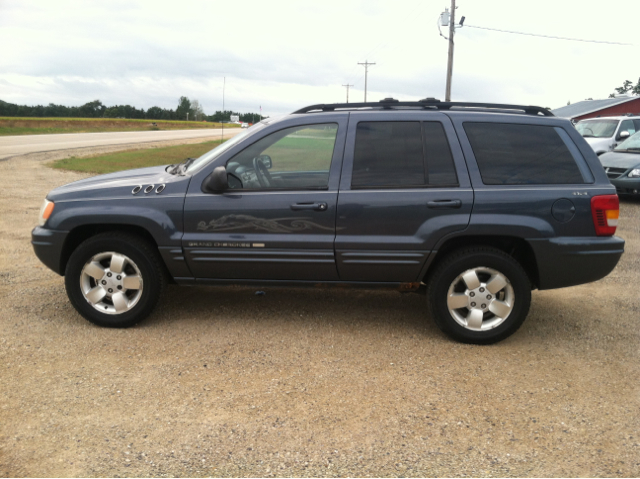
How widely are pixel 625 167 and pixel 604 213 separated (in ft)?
32.7

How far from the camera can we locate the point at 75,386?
3.71 m

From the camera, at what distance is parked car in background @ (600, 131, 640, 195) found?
42.3ft

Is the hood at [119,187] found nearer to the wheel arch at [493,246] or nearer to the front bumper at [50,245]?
the front bumper at [50,245]

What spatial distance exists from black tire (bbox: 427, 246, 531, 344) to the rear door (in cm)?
22

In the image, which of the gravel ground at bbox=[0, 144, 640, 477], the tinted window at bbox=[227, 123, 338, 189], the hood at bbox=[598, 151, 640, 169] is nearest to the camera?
the gravel ground at bbox=[0, 144, 640, 477]

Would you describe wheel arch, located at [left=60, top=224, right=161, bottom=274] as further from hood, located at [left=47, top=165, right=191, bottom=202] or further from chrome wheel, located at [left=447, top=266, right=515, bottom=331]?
chrome wheel, located at [left=447, top=266, right=515, bottom=331]

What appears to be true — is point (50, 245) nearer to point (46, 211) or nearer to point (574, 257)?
point (46, 211)

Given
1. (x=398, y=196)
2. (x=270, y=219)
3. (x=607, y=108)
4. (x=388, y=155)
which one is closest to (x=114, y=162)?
(x=270, y=219)

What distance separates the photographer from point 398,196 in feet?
14.7

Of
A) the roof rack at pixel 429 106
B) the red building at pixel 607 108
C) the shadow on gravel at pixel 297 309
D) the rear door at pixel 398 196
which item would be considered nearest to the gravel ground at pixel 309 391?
the shadow on gravel at pixel 297 309

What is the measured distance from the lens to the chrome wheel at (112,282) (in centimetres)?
468

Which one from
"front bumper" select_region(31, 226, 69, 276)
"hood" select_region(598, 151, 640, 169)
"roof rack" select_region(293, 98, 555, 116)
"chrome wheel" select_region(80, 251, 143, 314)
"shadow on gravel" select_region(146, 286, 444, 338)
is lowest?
"shadow on gravel" select_region(146, 286, 444, 338)

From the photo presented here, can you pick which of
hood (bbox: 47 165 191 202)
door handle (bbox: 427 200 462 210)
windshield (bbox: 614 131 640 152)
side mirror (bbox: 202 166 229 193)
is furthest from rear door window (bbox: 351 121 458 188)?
windshield (bbox: 614 131 640 152)

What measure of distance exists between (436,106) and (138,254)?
2.69m
